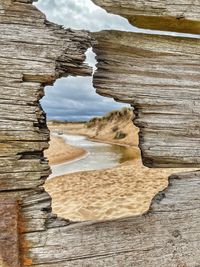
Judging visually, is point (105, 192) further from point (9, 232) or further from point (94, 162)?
point (94, 162)

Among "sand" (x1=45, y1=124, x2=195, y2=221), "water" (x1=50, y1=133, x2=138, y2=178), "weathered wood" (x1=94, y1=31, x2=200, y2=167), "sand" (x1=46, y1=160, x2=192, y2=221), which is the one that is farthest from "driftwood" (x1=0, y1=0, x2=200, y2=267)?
"water" (x1=50, y1=133, x2=138, y2=178)

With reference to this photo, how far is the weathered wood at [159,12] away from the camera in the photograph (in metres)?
1.98

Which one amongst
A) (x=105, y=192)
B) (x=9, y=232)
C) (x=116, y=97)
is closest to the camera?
(x=9, y=232)

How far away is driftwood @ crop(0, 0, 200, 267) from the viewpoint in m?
1.83

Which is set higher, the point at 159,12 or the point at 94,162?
the point at 159,12

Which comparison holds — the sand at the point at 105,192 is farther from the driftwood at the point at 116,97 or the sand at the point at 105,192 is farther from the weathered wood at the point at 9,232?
the weathered wood at the point at 9,232

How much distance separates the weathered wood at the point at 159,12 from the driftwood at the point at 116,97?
8cm

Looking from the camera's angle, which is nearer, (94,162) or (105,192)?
(105,192)

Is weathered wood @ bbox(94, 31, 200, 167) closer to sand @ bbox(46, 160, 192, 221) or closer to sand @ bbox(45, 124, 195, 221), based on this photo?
sand @ bbox(45, 124, 195, 221)

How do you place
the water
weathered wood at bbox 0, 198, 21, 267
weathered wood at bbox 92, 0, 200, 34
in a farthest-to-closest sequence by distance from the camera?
the water, weathered wood at bbox 92, 0, 200, 34, weathered wood at bbox 0, 198, 21, 267

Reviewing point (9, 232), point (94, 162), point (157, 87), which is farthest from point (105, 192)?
point (94, 162)

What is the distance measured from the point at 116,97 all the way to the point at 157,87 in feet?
0.89

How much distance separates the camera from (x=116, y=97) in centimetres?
198

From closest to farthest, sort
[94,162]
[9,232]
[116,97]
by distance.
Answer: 1. [9,232]
2. [116,97]
3. [94,162]
